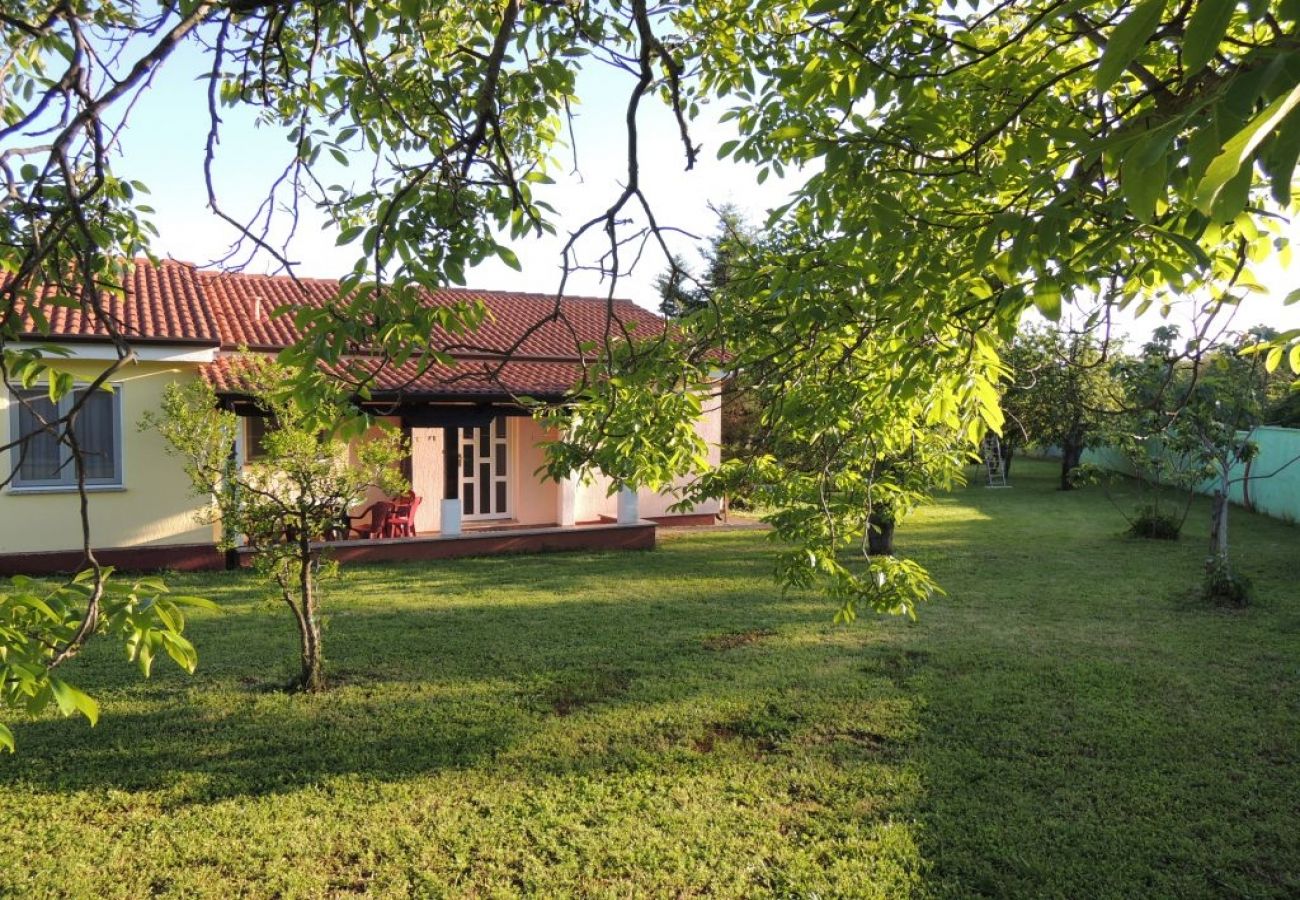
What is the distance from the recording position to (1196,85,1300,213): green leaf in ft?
2.96

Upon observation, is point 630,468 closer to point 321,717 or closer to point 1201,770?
point 321,717

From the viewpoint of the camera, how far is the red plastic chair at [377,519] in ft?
45.0

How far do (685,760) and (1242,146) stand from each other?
5054 millimetres

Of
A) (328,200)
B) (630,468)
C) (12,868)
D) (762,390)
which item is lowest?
(12,868)

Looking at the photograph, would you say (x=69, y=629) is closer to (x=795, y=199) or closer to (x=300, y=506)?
(x=795, y=199)

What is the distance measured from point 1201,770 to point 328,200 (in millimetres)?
5790

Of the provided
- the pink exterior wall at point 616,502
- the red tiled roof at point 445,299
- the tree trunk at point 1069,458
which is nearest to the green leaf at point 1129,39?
the red tiled roof at point 445,299

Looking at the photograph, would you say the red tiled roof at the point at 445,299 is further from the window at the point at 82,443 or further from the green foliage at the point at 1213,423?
the green foliage at the point at 1213,423

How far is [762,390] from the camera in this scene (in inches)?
179

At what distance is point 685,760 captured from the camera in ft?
17.7

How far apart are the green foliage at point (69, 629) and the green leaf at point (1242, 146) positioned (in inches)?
84.6

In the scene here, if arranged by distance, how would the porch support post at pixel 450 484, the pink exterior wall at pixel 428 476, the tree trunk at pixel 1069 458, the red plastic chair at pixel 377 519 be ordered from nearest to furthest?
the red plastic chair at pixel 377 519 < the porch support post at pixel 450 484 < the pink exterior wall at pixel 428 476 < the tree trunk at pixel 1069 458

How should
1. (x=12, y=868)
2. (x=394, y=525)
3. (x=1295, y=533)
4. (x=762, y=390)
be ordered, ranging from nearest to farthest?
(x=12, y=868) < (x=762, y=390) < (x=394, y=525) < (x=1295, y=533)

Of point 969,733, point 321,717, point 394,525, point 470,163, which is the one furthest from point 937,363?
point 394,525
